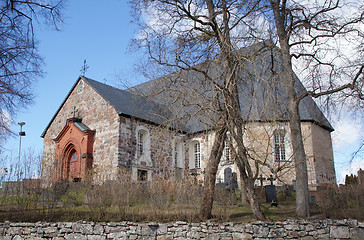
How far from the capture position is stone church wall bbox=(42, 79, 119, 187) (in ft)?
63.2

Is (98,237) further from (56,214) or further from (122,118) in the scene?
(122,118)

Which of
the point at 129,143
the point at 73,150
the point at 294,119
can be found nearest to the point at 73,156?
the point at 73,150

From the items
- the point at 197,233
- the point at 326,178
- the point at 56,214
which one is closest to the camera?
the point at 197,233

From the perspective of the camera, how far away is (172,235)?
10070 millimetres

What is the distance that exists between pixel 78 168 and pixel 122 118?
4.01m

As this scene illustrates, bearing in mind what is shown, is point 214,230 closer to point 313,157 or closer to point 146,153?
point 146,153

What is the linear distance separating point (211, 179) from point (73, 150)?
13.1 meters

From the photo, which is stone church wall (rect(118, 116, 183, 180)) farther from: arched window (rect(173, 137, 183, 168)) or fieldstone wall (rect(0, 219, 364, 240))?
fieldstone wall (rect(0, 219, 364, 240))

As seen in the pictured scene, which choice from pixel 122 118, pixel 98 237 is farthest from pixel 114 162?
pixel 98 237

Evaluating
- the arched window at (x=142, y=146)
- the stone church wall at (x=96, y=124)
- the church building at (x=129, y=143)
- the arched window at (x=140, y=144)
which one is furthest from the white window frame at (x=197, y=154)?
the stone church wall at (x=96, y=124)

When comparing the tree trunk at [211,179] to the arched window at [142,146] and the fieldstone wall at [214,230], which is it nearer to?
the fieldstone wall at [214,230]

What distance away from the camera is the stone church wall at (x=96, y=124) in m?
19.2

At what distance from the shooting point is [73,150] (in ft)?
71.3

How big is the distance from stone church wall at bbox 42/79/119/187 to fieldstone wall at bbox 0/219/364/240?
23.3ft
